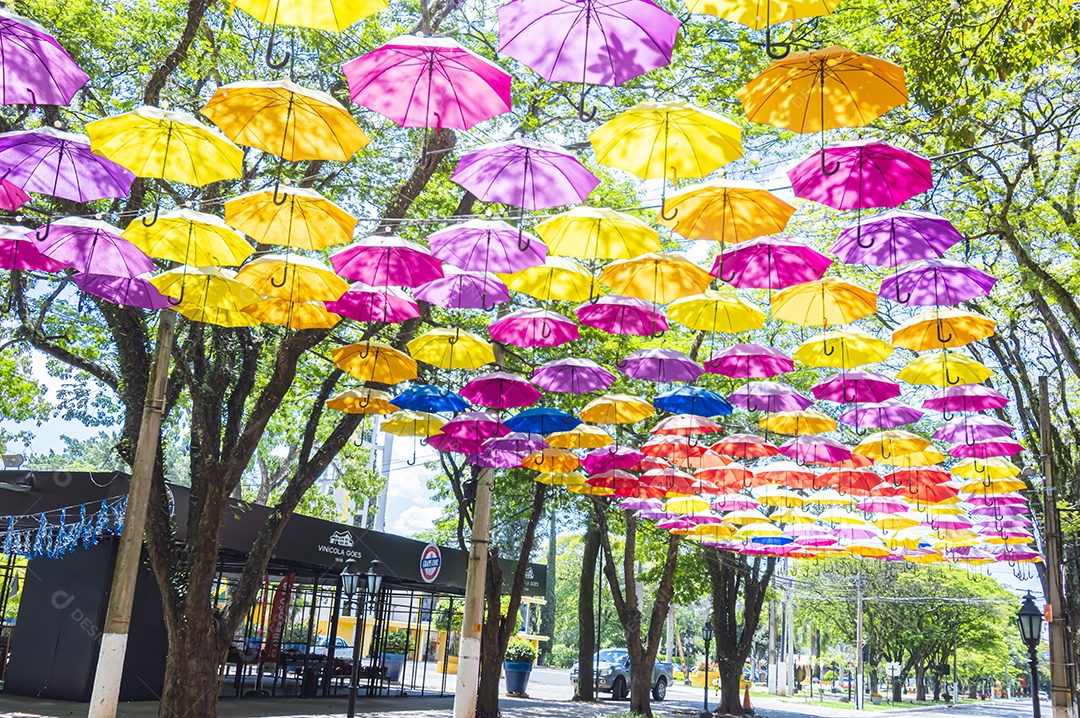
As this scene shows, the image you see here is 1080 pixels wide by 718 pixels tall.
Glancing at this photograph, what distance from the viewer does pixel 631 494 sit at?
51.0 feet

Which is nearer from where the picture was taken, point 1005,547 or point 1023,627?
point 1023,627

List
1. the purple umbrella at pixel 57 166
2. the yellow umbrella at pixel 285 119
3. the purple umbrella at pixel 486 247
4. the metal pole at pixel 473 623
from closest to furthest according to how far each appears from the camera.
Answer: the yellow umbrella at pixel 285 119, the purple umbrella at pixel 57 166, the purple umbrella at pixel 486 247, the metal pole at pixel 473 623

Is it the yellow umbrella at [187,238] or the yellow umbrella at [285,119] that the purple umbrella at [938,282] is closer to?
the yellow umbrella at [285,119]

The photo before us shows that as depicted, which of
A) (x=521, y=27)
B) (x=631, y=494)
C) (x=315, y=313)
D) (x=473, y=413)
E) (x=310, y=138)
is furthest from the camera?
(x=631, y=494)

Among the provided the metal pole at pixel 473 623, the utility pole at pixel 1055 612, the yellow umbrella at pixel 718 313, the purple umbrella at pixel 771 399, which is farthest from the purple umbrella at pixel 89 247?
the utility pole at pixel 1055 612

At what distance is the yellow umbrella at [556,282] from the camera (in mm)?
10031

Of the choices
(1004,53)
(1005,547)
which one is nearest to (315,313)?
(1004,53)

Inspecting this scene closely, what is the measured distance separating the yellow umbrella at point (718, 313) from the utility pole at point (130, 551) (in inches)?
230

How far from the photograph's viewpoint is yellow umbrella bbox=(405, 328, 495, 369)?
1138 centimetres

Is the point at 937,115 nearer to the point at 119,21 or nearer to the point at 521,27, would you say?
the point at 521,27

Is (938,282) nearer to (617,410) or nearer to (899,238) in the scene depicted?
(899,238)

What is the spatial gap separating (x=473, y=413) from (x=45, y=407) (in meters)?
13.5

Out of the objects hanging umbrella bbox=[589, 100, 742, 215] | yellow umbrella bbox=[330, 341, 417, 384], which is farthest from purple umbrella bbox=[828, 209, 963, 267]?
yellow umbrella bbox=[330, 341, 417, 384]

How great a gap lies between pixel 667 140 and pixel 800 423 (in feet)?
25.8
